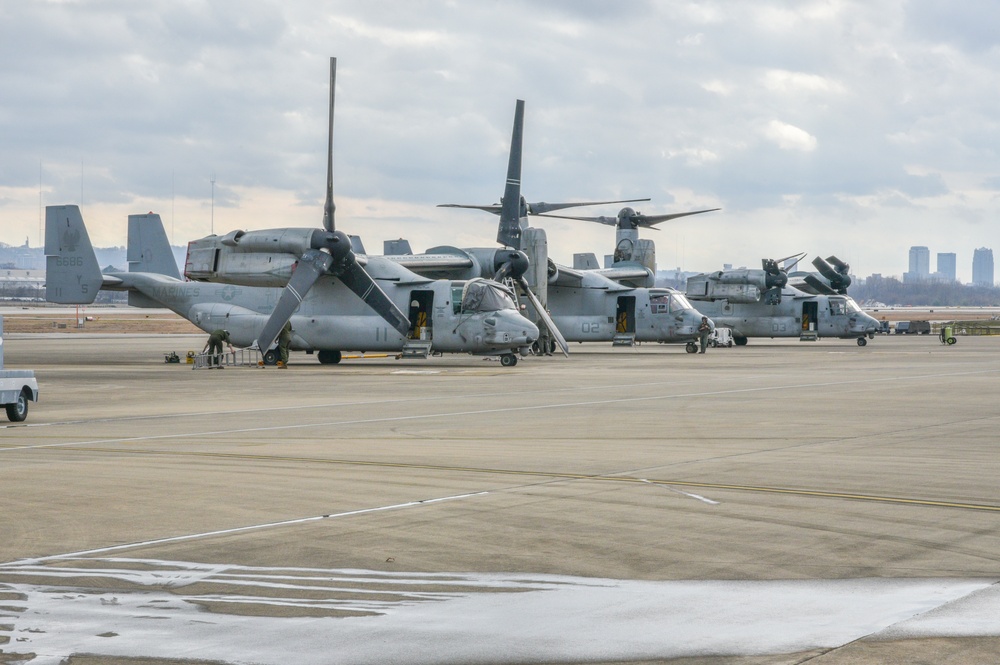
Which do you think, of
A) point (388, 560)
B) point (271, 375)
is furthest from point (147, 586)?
point (271, 375)

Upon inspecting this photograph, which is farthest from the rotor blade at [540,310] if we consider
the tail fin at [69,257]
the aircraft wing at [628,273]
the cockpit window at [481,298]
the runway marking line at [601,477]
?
the runway marking line at [601,477]

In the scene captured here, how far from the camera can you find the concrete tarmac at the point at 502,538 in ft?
18.8

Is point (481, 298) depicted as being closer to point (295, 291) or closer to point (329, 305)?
point (329, 305)

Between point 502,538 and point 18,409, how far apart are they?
1193cm

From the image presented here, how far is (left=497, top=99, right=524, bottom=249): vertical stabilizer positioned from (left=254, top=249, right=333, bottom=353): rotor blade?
899 cm

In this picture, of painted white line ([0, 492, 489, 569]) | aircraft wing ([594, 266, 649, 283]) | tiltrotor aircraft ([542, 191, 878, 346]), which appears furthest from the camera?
tiltrotor aircraft ([542, 191, 878, 346])

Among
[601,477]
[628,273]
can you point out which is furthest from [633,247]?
[601,477]

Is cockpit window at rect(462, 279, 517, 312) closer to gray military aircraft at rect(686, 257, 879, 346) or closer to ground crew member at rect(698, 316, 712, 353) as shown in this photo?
ground crew member at rect(698, 316, 712, 353)

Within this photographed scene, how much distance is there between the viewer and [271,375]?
104ft

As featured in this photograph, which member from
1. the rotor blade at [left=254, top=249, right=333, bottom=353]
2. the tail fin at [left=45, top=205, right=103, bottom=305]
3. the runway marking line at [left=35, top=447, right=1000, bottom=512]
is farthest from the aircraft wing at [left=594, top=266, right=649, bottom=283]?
the runway marking line at [left=35, top=447, right=1000, bottom=512]

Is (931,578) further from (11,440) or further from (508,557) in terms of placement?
(11,440)

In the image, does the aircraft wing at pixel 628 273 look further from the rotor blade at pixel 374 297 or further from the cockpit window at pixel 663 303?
the rotor blade at pixel 374 297

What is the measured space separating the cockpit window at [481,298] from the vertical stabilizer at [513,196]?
7.05 m

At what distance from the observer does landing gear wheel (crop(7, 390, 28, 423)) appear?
17.6m
